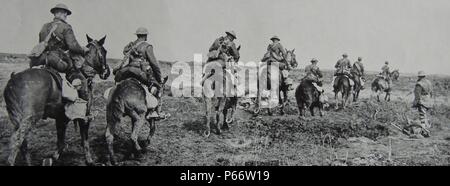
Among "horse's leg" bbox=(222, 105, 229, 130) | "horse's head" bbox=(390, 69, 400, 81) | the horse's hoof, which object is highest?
"horse's head" bbox=(390, 69, 400, 81)

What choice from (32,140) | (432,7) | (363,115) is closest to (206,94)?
(32,140)

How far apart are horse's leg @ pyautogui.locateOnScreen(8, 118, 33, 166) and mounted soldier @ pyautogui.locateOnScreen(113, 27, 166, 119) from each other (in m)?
1.77

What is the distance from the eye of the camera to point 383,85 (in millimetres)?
13141

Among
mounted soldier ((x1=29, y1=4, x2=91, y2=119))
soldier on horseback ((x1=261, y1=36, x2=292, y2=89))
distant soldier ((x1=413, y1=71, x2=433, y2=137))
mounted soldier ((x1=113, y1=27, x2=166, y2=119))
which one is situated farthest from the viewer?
soldier on horseback ((x1=261, y1=36, x2=292, y2=89))

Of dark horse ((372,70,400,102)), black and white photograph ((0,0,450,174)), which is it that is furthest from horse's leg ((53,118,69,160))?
dark horse ((372,70,400,102))

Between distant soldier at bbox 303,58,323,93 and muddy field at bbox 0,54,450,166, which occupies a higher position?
distant soldier at bbox 303,58,323,93

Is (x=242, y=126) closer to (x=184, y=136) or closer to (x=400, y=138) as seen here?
(x=184, y=136)

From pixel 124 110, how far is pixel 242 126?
297 centimetres

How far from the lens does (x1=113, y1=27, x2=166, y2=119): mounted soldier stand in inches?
304

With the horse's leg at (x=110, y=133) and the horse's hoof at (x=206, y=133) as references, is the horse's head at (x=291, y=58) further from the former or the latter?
the horse's leg at (x=110, y=133)

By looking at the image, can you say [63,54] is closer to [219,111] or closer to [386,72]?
[219,111]

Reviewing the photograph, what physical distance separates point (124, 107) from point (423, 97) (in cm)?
710

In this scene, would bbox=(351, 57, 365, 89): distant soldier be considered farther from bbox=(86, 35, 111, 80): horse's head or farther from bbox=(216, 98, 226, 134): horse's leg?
bbox=(86, 35, 111, 80): horse's head

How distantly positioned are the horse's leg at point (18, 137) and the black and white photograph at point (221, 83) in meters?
0.02
